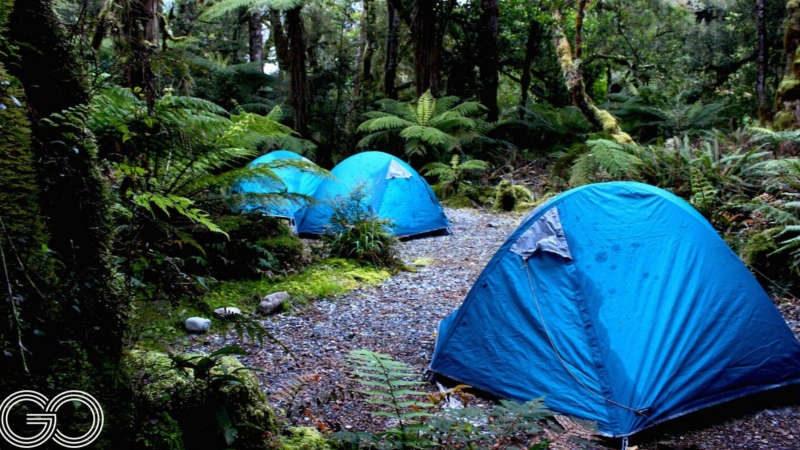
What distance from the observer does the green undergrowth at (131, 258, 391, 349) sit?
4.16 m

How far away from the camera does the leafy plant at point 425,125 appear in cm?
1138

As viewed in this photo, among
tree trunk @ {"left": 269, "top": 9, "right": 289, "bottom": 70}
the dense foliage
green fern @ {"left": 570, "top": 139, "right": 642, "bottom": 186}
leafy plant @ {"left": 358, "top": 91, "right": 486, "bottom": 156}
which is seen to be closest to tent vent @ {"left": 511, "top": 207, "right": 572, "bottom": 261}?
the dense foliage

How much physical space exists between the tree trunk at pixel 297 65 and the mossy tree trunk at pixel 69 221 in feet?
30.8

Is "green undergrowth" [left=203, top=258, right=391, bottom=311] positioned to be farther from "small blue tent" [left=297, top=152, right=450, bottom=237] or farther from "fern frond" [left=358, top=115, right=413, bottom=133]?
"fern frond" [left=358, top=115, right=413, bottom=133]

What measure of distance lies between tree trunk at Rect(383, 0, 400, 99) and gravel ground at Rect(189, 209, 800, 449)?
301 inches

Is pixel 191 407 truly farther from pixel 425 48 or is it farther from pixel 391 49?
pixel 391 49

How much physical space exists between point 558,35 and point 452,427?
9.99 metres

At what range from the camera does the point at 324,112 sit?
13.1m

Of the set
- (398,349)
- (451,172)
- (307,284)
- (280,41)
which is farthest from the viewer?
(280,41)

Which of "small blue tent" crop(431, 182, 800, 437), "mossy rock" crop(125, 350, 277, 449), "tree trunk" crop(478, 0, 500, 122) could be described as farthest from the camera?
"tree trunk" crop(478, 0, 500, 122)

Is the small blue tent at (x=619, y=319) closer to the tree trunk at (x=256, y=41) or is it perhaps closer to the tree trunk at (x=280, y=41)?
the tree trunk at (x=280, y=41)

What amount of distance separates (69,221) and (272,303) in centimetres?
348

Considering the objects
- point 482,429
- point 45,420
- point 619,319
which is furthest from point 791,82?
point 45,420

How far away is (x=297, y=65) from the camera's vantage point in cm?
1061
